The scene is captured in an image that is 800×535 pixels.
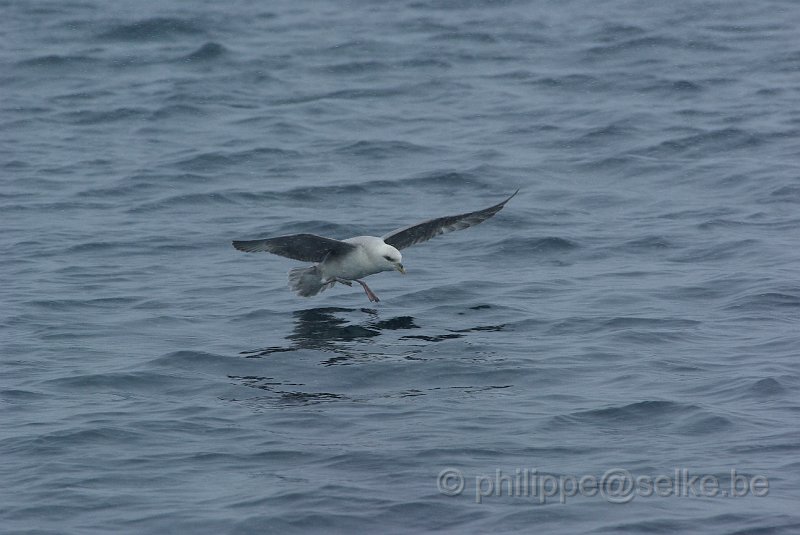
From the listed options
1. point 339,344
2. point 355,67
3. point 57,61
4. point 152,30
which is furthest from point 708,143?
point 57,61

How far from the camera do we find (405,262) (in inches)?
628

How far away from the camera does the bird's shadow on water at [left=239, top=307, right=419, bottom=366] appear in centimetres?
1262

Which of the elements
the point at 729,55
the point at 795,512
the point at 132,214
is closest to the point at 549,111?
the point at 729,55

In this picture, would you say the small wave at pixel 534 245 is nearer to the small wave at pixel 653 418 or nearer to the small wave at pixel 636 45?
the small wave at pixel 653 418

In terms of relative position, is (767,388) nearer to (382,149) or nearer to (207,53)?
(382,149)

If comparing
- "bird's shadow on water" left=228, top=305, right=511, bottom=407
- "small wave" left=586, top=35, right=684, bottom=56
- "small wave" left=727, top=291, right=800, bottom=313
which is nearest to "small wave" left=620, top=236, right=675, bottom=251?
"small wave" left=727, top=291, right=800, bottom=313

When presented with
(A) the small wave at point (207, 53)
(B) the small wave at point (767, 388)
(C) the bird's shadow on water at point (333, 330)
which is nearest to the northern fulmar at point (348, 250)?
(C) the bird's shadow on water at point (333, 330)

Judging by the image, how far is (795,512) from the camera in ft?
29.3

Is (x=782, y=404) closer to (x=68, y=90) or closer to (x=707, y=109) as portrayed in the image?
(x=707, y=109)

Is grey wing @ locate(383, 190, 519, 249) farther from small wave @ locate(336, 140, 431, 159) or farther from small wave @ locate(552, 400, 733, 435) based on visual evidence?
small wave @ locate(336, 140, 431, 159)

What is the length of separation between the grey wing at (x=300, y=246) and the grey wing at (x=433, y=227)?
58 cm

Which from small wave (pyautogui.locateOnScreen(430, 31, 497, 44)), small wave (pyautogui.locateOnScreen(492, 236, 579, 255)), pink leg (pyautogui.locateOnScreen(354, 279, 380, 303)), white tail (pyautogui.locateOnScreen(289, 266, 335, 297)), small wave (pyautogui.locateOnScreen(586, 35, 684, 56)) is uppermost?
small wave (pyautogui.locateOnScreen(430, 31, 497, 44))

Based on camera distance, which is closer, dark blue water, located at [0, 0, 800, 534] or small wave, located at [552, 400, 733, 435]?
dark blue water, located at [0, 0, 800, 534]

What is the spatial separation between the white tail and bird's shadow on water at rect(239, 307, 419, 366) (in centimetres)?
21
